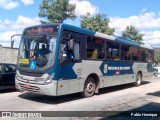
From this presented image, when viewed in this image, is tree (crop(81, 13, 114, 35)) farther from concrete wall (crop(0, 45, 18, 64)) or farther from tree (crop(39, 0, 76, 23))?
concrete wall (crop(0, 45, 18, 64))

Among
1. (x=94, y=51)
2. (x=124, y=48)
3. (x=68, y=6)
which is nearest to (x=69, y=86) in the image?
(x=94, y=51)

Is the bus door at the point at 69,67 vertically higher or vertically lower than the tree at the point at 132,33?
lower

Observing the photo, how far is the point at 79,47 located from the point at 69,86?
70.5 inches

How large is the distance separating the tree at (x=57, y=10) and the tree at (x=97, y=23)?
2276 mm

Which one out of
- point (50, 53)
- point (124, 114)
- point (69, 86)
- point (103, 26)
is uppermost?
point (103, 26)

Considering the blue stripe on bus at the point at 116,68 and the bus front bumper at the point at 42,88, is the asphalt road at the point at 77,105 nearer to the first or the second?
the bus front bumper at the point at 42,88

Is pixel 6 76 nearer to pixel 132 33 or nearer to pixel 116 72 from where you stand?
pixel 116 72

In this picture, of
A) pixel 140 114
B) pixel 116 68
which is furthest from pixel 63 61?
pixel 116 68

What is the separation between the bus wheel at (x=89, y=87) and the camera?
492 inches

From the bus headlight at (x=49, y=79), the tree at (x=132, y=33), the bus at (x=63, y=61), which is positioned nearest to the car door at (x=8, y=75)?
the bus at (x=63, y=61)

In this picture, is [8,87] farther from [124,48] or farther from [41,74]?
[124,48]

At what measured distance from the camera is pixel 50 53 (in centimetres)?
1065

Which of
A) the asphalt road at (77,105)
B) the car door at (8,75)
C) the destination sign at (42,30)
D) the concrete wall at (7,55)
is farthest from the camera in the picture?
the concrete wall at (7,55)

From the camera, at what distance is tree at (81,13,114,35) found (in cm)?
4387
